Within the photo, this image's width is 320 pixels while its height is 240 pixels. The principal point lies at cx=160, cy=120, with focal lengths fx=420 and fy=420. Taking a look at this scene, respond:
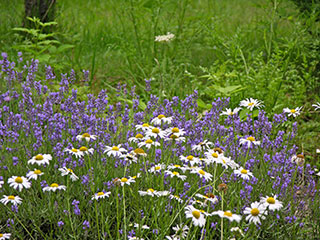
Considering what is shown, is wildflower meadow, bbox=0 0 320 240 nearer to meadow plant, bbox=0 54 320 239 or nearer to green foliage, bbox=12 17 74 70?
meadow plant, bbox=0 54 320 239

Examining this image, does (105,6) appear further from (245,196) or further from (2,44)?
(245,196)

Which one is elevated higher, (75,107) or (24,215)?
(75,107)

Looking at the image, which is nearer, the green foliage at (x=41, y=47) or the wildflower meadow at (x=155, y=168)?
the wildflower meadow at (x=155, y=168)

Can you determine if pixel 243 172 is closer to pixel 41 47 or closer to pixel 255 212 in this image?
pixel 255 212

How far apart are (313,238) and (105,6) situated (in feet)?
22.6

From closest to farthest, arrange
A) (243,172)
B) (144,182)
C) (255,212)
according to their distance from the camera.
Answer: (255,212) < (243,172) < (144,182)

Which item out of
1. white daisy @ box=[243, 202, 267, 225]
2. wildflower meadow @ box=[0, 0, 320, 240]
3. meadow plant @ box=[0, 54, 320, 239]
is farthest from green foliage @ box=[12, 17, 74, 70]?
white daisy @ box=[243, 202, 267, 225]

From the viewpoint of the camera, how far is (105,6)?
8.34 meters

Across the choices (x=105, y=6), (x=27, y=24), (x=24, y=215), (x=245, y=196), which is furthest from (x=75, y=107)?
(x=105, y=6)

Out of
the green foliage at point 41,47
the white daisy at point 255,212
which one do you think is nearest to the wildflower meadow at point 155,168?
the white daisy at point 255,212

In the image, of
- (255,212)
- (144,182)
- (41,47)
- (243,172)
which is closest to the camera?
(255,212)

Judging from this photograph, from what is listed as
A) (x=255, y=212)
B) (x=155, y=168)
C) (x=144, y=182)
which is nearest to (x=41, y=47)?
(x=144, y=182)

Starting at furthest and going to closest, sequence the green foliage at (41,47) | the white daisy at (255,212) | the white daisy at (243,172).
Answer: the green foliage at (41,47) → the white daisy at (243,172) → the white daisy at (255,212)

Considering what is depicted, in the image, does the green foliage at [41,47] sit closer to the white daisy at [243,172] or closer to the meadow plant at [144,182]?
the meadow plant at [144,182]
